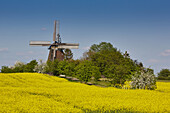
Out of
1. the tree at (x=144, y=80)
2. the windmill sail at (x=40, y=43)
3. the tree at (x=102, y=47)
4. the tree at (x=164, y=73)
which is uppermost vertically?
the tree at (x=102, y=47)

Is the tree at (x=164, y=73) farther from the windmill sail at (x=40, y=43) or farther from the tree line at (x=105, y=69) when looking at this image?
the windmill sail at (x=40, y=43)

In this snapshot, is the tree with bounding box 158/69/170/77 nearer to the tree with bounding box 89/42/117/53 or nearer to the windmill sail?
the tree with bounding box 89/42/117/53

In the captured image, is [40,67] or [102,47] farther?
[102,47]

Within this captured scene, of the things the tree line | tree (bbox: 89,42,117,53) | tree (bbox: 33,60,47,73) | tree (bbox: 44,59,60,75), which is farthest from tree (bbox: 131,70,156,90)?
tree (bbox: 89,42,117,53)

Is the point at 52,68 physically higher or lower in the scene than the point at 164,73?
higher

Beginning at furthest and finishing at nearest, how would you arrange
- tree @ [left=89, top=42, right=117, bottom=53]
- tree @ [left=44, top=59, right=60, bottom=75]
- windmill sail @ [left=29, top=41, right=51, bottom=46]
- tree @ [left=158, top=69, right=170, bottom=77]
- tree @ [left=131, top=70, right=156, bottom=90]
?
tree @ [left=89, top=42, right=117, bottom=53] → tree @ [left=158, top=69, right=170, bottom=77] → windmill sail @ [left=29, top=41, right=51, bottom=46] → tree @ [left=44, top=59, right=60, bottom=75] → tree @ [left=131, top=70, right=156, bottom=90]

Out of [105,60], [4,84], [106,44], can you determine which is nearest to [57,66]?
[105,60]

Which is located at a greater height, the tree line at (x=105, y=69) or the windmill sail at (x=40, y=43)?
the windmill sail at (x=40, y=43)

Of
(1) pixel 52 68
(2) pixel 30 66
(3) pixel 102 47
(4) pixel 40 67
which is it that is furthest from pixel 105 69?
(3) pixel 102 47

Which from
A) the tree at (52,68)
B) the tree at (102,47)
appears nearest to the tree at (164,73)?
the tree at (102,47)

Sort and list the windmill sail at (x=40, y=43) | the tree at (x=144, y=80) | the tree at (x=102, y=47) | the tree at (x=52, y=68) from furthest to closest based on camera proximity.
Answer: the tree at (x=102, y=47), the windmill sail at (x=40, y=43), the tree at (x=52, y=68), the tree at (x=144, y=80)

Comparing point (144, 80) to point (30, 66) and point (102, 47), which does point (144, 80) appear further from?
point (102, 47)

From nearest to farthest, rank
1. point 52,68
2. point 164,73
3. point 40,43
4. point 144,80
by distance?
point 144,80 → point 52,68 → point 40,43 → point 164,73

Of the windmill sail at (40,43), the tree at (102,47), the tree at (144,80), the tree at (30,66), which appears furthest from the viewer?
the tree at (102,47)
